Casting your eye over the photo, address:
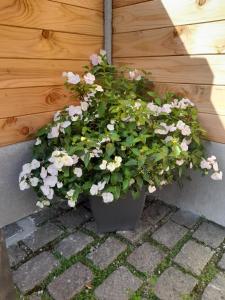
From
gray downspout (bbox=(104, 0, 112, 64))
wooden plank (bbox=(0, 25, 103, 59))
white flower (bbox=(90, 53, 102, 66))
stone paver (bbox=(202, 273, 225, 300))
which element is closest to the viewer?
stone paver (bbox=(202, 273, 225, 300))

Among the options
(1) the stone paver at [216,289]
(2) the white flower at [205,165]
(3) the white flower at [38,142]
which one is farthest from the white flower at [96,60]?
(1) the stone paver at [216,289]

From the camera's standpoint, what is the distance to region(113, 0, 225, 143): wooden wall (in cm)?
149

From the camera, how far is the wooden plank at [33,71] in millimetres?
1502

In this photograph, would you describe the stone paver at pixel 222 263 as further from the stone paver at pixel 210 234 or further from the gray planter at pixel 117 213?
the gray planter at pixel 117 213

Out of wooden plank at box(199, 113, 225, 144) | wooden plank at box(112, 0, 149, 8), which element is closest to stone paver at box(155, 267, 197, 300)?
wooden plank at box(199, 113, 225, 144)

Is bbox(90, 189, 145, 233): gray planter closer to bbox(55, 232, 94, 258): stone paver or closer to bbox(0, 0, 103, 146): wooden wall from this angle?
bbox(55, 232, 94, 258): stone paver

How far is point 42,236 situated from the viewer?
165cm

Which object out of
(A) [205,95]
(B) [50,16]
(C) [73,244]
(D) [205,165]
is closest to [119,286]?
(C) [73,244]

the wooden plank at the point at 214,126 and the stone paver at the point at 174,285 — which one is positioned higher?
the wooden plank at the point at 214,126

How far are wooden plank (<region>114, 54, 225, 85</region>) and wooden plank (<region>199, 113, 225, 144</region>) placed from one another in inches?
7.7

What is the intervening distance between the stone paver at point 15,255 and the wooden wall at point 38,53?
601 millimetres

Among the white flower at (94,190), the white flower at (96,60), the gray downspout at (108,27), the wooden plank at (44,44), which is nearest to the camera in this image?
the white flower at (94,190)

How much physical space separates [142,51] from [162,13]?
255 mm

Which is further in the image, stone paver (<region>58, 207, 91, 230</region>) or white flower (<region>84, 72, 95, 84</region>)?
stone paver (<region>58, 207, 91, 230</region>)
